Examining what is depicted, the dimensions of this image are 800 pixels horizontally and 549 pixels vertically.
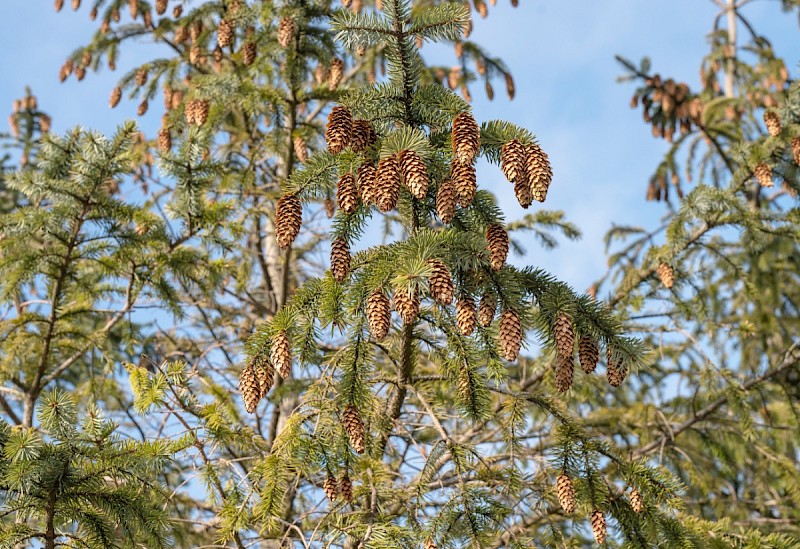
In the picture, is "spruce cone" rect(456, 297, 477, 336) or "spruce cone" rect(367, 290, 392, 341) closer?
"spruce cone" rect(367, 290, 392, 341)

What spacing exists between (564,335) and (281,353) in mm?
929

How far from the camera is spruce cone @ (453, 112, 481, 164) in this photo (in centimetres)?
263

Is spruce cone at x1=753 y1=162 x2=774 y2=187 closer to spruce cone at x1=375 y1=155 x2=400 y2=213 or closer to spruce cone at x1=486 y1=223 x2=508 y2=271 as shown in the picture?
spruce cone at x1=486 y1=223 x2=508 y2=271

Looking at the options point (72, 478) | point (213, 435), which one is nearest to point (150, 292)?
point (213, 435)

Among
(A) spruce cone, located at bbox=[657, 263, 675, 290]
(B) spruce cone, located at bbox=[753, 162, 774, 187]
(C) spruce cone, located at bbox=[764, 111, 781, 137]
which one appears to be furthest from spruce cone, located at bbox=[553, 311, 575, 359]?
(C) spruce cone, located at bbox=[764, 111, 781, 137]

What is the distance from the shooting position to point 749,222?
5.34 metres

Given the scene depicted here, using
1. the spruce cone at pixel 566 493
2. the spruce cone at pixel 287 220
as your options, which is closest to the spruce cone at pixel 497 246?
the spruce cone at pixel 287 220

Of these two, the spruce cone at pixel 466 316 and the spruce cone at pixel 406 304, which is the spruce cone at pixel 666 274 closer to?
the spruce cone at pixel 466 316

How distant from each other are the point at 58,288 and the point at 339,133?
2.80 metres

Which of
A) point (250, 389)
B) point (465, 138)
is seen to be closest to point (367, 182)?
point (465, 138)

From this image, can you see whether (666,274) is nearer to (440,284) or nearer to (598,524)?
(598,524)

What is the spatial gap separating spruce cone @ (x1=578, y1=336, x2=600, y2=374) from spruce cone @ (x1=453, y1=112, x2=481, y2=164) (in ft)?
2.66

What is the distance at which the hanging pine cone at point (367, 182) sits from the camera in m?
2.66

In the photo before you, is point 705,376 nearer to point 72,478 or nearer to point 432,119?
point 432,119
